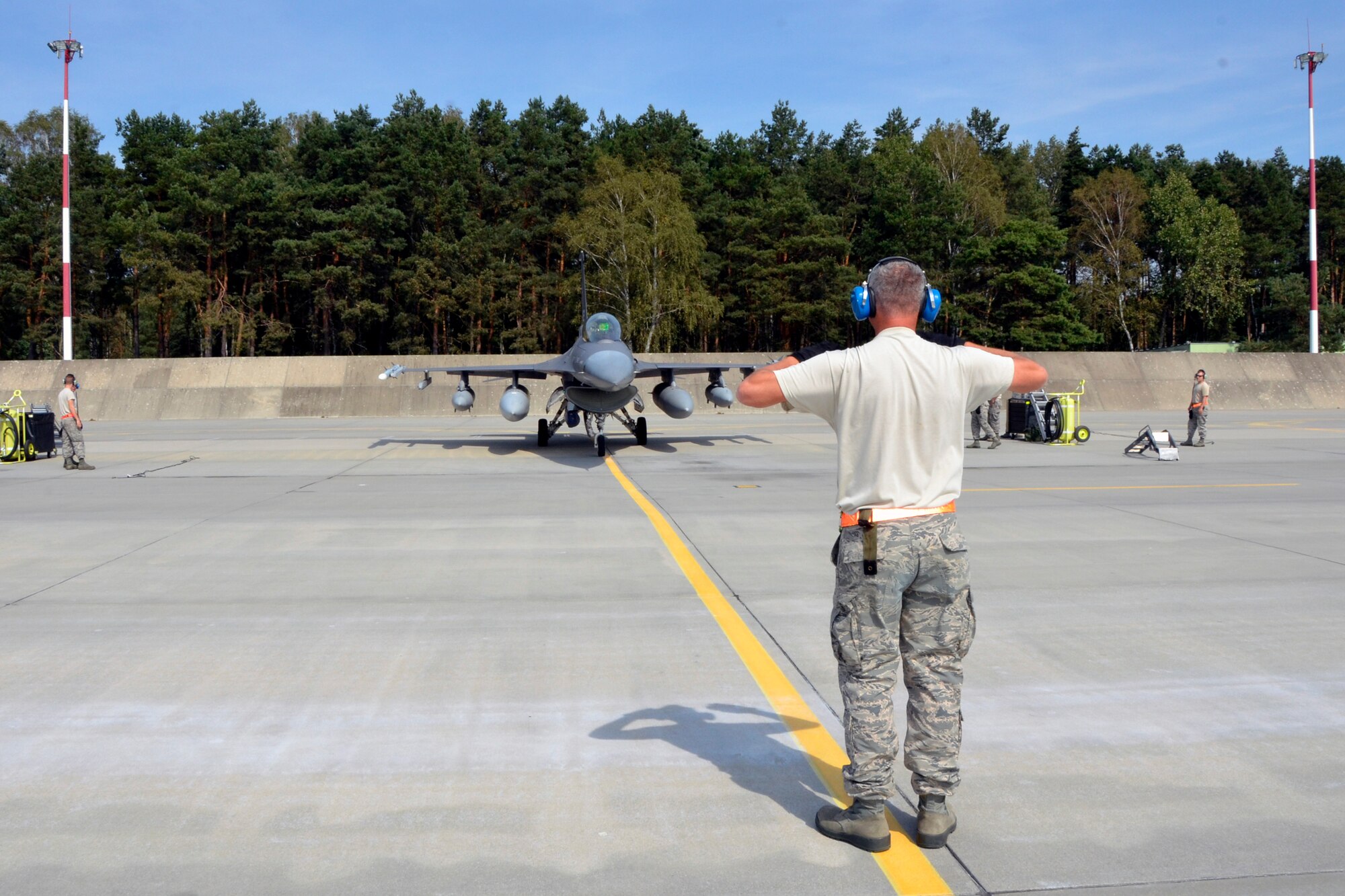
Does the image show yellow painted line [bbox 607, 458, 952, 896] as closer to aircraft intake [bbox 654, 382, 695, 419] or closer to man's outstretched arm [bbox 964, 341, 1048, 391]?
man's outstretched arm [bbox 964, 341, 1048, 391]

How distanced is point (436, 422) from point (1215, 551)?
25.2 meters

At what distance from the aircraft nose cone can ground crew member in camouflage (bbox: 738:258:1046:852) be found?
42.3ft

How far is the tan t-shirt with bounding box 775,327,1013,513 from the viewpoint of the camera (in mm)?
3451

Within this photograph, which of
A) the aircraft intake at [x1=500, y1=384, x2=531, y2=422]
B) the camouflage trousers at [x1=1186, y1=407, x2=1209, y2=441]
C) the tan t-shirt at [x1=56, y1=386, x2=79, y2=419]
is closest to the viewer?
the tan t-shirt at [x1=56, y1=386, x2=79, y2=419]

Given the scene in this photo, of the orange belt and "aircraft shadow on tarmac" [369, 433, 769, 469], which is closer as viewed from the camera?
the orange belt

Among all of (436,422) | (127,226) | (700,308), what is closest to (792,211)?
(700,308)

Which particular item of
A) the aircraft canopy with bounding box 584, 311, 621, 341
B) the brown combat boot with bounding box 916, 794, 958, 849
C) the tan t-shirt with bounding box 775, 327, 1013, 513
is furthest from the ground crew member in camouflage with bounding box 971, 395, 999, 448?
the brown combat boot with bounding box 916, 794, 958, 849

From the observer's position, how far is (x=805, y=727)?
14.8 ft

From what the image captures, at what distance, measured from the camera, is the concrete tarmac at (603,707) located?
3307 mm

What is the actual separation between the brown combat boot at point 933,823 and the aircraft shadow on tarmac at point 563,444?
14.8m

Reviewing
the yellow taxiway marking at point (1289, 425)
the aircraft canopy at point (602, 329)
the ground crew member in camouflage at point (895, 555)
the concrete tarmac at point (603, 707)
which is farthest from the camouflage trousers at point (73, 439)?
the yellow taxiway marking at point (1289, 425)

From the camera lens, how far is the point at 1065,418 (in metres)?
21.5

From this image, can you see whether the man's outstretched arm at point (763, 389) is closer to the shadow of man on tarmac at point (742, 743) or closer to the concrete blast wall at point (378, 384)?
the shadow of man on tarmac at point (742, 743)

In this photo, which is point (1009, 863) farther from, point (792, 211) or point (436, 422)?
point (792, 211)
